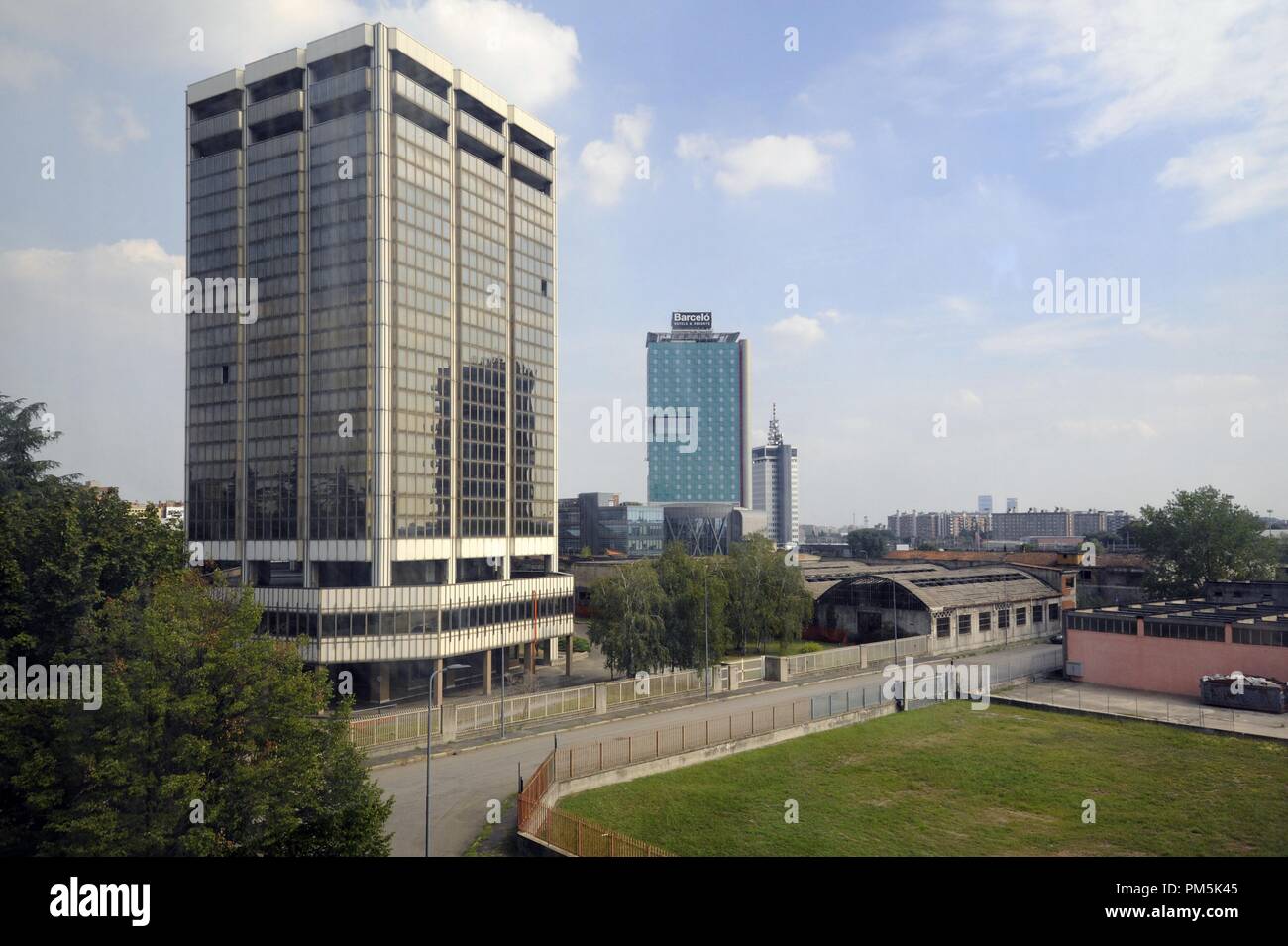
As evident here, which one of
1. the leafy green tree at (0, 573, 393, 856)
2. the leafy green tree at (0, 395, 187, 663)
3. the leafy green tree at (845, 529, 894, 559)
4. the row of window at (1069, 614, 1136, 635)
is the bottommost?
the leafy green tree at (845, 529, 894, 559)

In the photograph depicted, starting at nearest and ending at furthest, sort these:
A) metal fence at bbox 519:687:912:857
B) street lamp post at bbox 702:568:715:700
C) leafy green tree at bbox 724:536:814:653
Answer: metal fence at bbox 519:687:912:857
street lamp post at bbox 702:568:715:700
leafy green tree at bbox 724:536:814:653

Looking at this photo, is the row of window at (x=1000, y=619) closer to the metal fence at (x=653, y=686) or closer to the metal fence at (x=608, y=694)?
the metal fence at (x=608, y=694)

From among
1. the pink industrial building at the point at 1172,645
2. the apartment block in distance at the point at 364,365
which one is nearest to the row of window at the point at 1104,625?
the pink industrial building at the point at 1172,645

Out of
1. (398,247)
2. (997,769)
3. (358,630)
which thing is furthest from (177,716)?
(398,247)

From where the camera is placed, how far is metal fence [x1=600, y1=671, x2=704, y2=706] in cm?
4058

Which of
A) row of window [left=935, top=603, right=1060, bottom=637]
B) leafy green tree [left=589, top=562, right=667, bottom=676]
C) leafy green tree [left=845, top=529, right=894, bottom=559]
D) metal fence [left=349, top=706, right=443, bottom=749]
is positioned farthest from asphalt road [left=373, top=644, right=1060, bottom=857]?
leafy green tree [left=845, top=529, right=894, bottom=559]

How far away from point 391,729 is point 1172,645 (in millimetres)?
40738

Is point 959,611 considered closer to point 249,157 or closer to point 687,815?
point 687,815

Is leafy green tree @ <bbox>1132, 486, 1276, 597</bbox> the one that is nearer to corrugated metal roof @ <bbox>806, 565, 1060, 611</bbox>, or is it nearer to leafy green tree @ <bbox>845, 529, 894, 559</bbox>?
corrugated metal roof @ <bbox>806, 565, 1060, 611</bbox>

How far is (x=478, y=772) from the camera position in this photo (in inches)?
1153

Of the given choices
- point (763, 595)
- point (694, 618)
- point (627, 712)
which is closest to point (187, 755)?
point (627, 712)

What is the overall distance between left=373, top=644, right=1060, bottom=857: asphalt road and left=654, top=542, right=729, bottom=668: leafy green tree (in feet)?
11.0

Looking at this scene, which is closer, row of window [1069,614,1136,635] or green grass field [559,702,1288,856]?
green grass field [559,702,1288,856]

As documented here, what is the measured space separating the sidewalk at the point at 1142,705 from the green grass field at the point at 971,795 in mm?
2145
